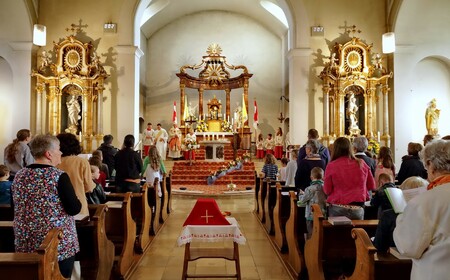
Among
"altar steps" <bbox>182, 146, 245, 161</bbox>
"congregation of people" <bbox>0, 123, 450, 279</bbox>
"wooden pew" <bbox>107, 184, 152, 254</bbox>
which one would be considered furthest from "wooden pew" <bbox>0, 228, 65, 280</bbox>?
"altar steps" <bbox>182, 146, 245, 161</bbox>

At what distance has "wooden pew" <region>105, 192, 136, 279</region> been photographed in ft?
14.0

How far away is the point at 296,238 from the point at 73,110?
390 inches

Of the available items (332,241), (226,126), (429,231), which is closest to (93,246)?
(332,241)

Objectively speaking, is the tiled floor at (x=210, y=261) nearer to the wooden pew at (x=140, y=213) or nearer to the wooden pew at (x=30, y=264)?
the wooden pew at (x=140, y=213)

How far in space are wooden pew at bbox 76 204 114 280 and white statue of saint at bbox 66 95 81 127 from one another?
9650 mm

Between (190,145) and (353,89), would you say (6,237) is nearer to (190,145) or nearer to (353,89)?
(190,145)

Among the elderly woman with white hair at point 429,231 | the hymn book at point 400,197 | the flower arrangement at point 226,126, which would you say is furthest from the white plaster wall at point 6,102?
the elderly woman with white hair at point 429,231

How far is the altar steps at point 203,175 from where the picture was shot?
12273 millimetres

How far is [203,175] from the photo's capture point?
12719 millimetres

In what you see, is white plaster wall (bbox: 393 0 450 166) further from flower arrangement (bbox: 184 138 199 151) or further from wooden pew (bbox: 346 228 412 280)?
wooden pew (bbox: 346 228 412 280)

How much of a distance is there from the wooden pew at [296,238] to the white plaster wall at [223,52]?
14.7m

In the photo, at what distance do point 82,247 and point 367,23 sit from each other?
1184 centimetres

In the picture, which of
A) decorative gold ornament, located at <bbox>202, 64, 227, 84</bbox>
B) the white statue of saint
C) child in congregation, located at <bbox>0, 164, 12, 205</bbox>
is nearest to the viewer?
child in congregation, located at <bbox>0, 164, 12, 205</bbox>

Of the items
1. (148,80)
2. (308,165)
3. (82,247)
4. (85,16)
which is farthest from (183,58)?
(82,247)
